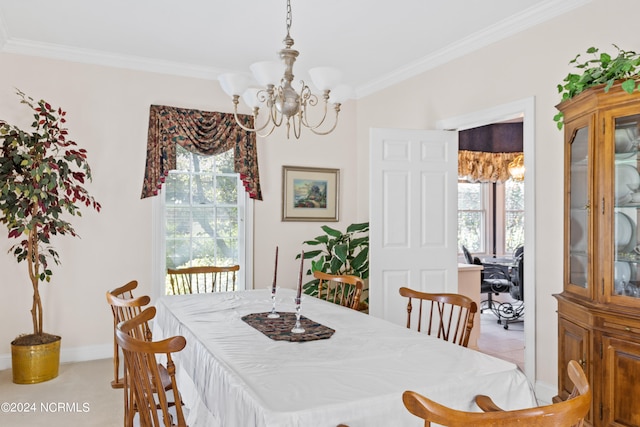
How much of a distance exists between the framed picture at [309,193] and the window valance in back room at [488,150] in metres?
2.62

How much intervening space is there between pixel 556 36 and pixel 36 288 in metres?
4.27

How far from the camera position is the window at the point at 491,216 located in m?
7.79

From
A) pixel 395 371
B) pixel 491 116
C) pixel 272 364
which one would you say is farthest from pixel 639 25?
pixel 272 364

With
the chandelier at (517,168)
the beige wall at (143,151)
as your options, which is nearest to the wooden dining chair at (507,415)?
the beige wall at (143,151)

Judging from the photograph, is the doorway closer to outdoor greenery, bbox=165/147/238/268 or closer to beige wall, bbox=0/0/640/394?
beige wall, bbox=0/0/640/394

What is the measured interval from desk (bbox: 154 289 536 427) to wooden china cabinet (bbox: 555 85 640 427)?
936 mm

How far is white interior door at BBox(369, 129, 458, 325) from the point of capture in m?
4.22

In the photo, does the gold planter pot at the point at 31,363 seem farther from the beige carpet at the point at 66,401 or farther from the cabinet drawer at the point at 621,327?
the cabinet drawer at the point at 621,327

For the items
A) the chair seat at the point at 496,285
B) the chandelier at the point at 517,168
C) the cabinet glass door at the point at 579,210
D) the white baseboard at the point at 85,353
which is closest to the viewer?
the cabinet glass door at the point at 579,210

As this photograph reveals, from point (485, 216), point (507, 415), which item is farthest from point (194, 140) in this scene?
point (485, 216)

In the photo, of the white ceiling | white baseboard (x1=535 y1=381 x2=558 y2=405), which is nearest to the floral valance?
the white ceiling

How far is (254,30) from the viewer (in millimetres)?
3883

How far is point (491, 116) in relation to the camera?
3.91 metres

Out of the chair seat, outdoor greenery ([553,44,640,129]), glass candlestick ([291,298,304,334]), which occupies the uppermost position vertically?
outdoor greenery ([553,44,640,129])
